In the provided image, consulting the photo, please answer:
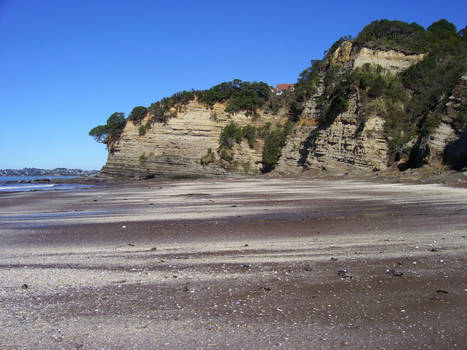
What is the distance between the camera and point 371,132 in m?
24.4

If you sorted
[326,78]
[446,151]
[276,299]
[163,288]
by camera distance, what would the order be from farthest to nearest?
1. [326,78]
2. [446,151]
3. [163,288]
4. [276,299]

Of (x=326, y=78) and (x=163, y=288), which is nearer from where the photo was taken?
(x=163, y=288)

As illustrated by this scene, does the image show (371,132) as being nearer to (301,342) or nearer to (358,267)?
(358,267)

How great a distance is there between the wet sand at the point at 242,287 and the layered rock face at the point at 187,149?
91.0ft

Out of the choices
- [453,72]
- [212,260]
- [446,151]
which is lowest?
[212,260]

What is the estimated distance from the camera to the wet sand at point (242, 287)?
2873 mm

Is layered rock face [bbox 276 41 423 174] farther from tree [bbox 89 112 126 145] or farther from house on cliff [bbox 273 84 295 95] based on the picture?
tree [bbox 89 112 126 145]

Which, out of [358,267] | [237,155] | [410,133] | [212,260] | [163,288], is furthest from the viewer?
[237,155]

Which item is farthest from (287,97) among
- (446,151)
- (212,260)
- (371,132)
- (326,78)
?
(212,260)

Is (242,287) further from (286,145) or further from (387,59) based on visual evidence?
(387,59)

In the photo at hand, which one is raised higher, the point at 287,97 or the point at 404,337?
the point at 287,97

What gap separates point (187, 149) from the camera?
123 ft

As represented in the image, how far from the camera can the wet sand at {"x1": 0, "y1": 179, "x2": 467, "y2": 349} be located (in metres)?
2.87

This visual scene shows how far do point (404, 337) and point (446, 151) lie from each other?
1934 cm
